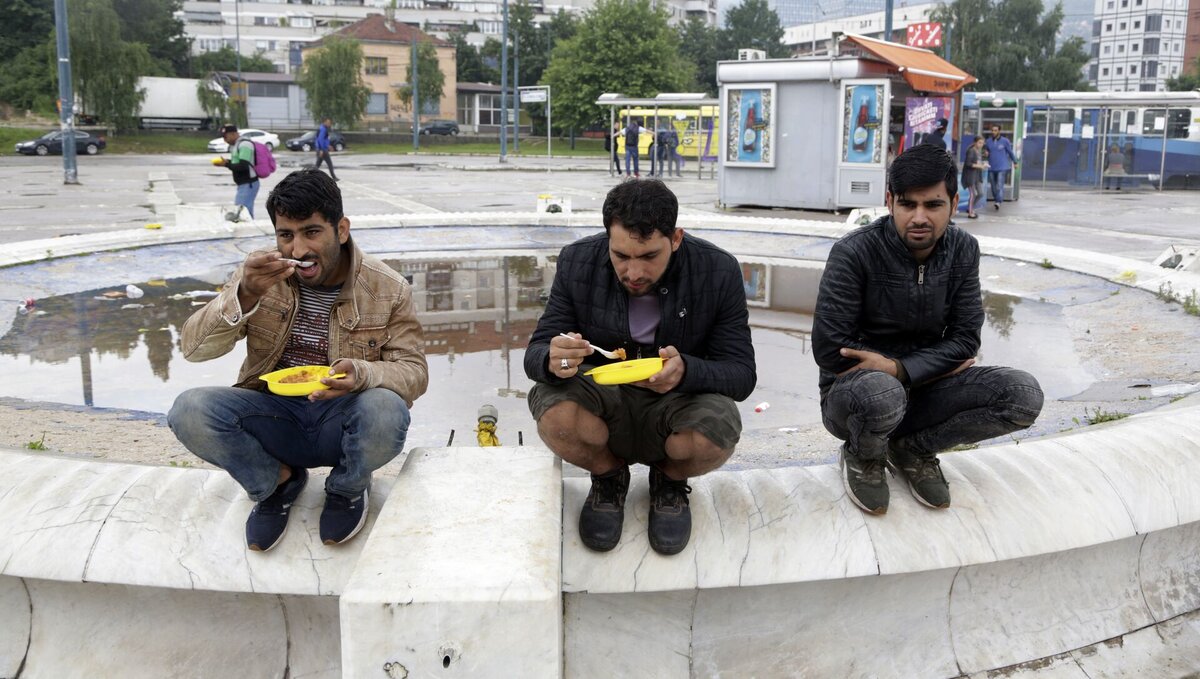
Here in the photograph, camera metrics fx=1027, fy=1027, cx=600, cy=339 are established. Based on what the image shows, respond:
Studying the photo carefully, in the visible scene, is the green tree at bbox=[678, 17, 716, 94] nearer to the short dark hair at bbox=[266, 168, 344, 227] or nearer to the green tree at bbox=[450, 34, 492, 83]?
the green tree at bbox=[450, 34, 492, 83]

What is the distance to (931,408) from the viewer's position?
11.1ft

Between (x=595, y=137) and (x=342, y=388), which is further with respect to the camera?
(x=595, y=137)

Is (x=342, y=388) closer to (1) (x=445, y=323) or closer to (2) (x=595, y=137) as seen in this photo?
(1) (x=445, y=323)

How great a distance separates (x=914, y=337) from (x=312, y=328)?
6.64 feet

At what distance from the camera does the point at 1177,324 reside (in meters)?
7.95

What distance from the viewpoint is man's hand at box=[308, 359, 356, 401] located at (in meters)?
3.03

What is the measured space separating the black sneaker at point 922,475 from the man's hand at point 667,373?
0.86m

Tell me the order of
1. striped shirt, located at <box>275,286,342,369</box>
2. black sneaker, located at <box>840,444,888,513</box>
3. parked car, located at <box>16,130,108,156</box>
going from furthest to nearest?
parked car, located at <box>16,130,108,156</box> < striped shirt, located at <box>275,286,342,369</box> < black sneaker, located at <box>840,444,888,513</box>

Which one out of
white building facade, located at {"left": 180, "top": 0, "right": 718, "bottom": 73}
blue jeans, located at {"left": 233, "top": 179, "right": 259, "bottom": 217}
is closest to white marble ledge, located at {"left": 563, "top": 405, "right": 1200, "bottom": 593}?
blue jeans, located at {"left": 233, "top": 179, "right": 259, "bottom": 217}

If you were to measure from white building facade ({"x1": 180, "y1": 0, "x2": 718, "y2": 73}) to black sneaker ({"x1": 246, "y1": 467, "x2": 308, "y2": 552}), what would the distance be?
9932cm

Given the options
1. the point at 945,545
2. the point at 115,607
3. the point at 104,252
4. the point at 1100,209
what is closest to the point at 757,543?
the point at 945,545

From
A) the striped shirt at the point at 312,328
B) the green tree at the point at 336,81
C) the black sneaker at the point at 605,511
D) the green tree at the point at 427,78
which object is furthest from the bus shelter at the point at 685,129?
the green tree at the point at 427,78

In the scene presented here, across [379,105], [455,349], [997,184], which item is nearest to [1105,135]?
[997,184]

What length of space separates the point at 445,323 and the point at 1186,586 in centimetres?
601
